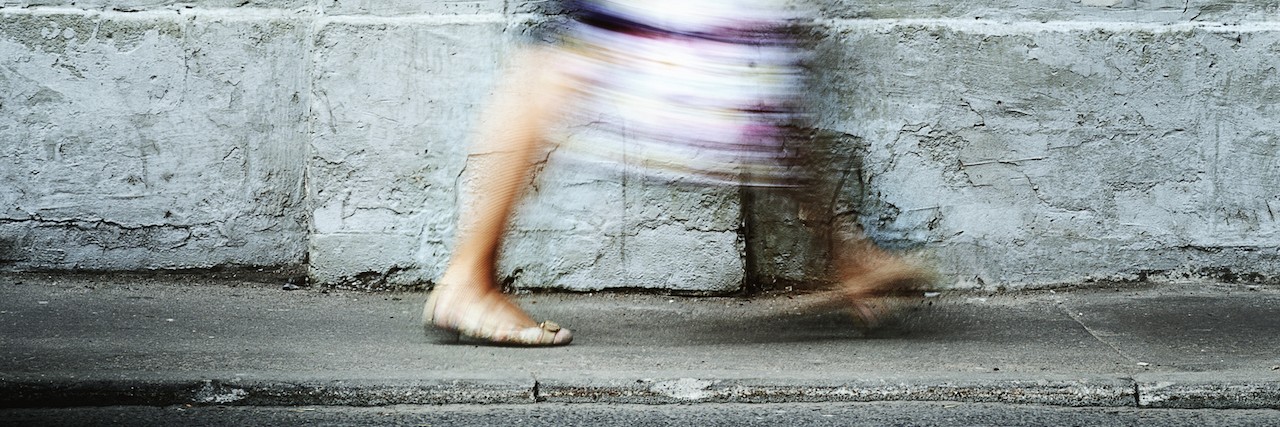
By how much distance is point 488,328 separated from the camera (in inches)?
123

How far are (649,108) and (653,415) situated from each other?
843 mm

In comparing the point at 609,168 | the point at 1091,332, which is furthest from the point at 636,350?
the point at 1091,332

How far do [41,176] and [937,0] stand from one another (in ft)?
9.18

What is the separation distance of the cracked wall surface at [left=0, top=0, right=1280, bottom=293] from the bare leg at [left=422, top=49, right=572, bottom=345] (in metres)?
0.63

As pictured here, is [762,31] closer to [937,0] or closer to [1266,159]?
[937,0]

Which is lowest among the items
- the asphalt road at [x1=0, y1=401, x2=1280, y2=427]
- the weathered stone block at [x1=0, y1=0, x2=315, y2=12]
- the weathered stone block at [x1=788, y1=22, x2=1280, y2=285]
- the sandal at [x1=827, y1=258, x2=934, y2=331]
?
the asphalt road at [x1=0, y1=401, x2=1280, y2=427]

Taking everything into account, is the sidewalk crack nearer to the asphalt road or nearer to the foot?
the asphalt road

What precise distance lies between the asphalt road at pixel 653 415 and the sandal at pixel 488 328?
375 mm

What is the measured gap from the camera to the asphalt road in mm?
2635

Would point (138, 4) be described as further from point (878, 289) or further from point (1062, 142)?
point (1062, 142)

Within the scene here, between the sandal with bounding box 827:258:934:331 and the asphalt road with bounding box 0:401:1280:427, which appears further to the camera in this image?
the sandal with bounding box 827:258:934:331

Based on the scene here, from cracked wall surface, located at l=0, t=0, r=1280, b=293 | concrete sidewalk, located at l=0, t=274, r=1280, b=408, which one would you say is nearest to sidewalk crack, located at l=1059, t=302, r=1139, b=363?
concrete sidewalk, located at l=0, t=274, r=1280, b=408

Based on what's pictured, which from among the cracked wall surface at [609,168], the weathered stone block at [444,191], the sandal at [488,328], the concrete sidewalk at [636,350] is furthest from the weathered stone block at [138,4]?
the sandal at [488,328]

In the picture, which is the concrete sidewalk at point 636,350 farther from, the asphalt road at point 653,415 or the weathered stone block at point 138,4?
the weathered stone block at point 138,4
